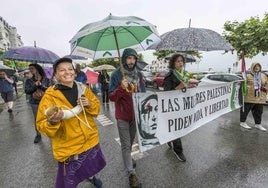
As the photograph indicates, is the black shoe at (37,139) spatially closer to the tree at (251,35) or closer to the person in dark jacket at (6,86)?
the person in dark jacket at (6,86)

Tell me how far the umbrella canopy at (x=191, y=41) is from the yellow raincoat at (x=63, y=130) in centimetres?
193

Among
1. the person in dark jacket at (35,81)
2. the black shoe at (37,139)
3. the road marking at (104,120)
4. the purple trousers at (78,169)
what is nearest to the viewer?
the purple trousers at (78,169)

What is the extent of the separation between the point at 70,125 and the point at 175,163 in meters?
2.22

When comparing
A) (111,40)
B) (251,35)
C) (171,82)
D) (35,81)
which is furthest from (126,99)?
(251,35)

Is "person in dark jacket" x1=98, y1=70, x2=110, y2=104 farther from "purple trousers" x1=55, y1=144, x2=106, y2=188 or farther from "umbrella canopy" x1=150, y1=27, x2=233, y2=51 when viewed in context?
"purple trousers" x1=55, y1=144, x2=106, y2=188

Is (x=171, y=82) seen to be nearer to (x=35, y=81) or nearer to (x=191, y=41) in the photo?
(x=191, y=41)

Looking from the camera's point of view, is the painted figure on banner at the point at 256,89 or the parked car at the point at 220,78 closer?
the painted figure on banner at the point at 256,89

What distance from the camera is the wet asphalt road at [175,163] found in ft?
9.80

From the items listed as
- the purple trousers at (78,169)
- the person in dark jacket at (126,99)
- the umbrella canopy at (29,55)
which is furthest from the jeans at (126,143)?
the umbrella canopy at (29,55)

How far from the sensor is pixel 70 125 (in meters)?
2.05

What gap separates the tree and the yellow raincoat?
45.4ft

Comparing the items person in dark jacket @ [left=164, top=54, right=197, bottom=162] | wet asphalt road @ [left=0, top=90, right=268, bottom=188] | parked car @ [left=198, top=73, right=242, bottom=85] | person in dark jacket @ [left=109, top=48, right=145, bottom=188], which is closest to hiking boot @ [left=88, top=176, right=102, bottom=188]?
wet asphalt road @ [left=0, top=90, right=268, bottom=188]

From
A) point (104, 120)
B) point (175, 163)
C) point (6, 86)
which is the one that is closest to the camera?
point (175, 163)

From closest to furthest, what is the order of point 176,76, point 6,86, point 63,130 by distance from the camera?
point 63,130, point 176,76, point 6,86
